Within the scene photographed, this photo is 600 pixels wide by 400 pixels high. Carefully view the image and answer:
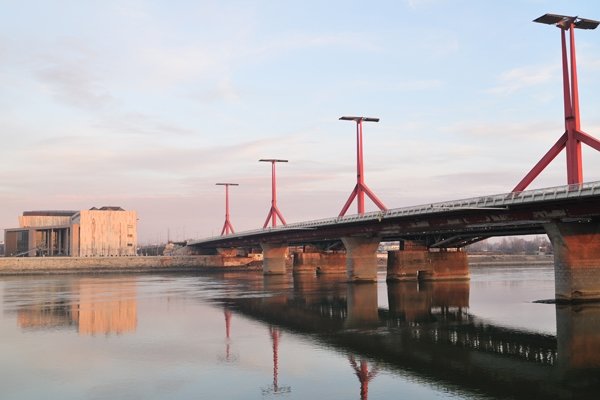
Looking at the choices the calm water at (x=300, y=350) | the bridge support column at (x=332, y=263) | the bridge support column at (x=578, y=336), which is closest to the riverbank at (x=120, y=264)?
the bridge support column at (x=332, y=263)

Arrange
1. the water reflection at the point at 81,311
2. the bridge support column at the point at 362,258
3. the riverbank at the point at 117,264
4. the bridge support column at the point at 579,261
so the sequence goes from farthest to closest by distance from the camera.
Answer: the riverbank at the point at 117,264 < the bridge support column at the point at 362,258 < the bridge support column at the point at 579,261 < the water reflection at the point at 81,311

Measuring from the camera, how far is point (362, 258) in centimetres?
8694

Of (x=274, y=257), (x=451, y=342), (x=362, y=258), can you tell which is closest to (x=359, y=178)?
(x=362, y=258)

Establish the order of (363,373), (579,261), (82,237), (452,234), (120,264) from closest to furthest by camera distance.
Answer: (363,373) < (579,261) < (452,234) < (120,264) < (82,237)

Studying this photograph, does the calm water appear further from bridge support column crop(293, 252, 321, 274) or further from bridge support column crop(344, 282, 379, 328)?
bridge support column crop(293, 252, 321, 274)

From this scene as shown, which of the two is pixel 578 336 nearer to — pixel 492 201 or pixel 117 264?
pixel 492 201

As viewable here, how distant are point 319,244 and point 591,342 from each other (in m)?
95.3

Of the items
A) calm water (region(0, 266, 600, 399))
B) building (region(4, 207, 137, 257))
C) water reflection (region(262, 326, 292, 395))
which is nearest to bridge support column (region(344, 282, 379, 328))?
calm water (region(0, 266, 600, 399))

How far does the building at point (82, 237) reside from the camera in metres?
172

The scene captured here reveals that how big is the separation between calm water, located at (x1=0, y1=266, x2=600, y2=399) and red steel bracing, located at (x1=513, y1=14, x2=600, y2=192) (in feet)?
35.3

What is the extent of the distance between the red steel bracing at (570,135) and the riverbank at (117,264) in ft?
355

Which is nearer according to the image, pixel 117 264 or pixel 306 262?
pixel 306 262

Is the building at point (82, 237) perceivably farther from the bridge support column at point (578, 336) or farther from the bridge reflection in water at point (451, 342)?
the bridge support column at point (578, 336)

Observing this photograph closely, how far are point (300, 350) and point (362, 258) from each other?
182ft
